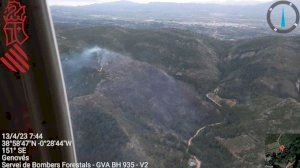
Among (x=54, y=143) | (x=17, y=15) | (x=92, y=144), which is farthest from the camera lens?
(x=92, y=144)

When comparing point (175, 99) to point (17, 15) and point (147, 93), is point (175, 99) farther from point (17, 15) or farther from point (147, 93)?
point (17, 15)

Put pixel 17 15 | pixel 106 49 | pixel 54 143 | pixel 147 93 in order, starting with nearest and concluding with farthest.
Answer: pixel 17 15
pixel 54 143
pixel 147 93
pixel 106 49

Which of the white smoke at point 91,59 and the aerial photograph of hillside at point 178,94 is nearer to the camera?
the aerial photograph of hillside at point 178,94

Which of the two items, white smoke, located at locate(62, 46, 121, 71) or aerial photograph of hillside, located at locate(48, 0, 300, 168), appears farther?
white smoke, located at locate(62, 46, 121, 71)

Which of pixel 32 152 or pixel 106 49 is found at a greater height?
pixel 32 152

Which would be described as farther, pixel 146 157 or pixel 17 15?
pixel 146 157

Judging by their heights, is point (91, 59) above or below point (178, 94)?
above

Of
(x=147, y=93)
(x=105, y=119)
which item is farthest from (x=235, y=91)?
(x=105, y=119)

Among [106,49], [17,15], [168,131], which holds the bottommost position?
[168,131]
